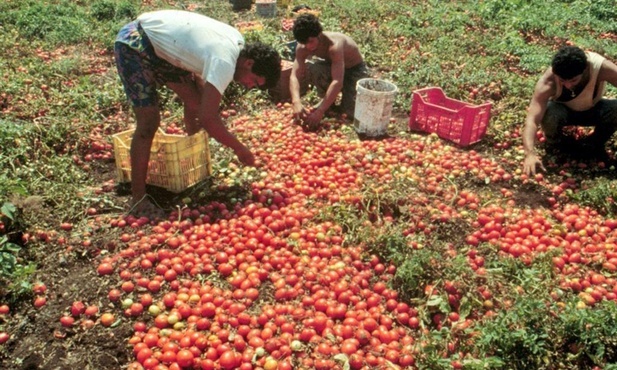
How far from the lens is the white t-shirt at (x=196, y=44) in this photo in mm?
3824

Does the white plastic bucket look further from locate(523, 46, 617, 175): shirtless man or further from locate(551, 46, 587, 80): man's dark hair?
locate(551, 46, 587, 80): man's dark hair

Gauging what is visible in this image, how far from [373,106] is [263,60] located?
233cm

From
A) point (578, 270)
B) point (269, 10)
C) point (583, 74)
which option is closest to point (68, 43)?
point (269, 10)

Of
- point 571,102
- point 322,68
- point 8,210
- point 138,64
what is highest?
point 138,64

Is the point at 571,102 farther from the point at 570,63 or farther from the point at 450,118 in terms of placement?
the point at 450,118

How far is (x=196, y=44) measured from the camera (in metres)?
3.89

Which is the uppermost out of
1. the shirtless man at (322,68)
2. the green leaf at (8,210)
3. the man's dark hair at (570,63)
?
the man's dark hair at (570,63)

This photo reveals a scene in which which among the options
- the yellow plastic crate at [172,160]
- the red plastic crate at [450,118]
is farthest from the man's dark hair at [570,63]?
the yellow plastic crate at [172,160]

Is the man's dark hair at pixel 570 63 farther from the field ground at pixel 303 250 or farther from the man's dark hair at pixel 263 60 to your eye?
the man's dark hair at pixel 263 60

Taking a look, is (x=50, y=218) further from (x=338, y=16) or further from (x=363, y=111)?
(x=338, y=16)

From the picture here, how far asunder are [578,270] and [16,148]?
5478 mm

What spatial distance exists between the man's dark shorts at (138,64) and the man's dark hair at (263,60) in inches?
32.4

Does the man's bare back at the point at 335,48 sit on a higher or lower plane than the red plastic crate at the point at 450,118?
higher

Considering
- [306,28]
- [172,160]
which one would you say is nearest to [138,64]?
[172,160]
